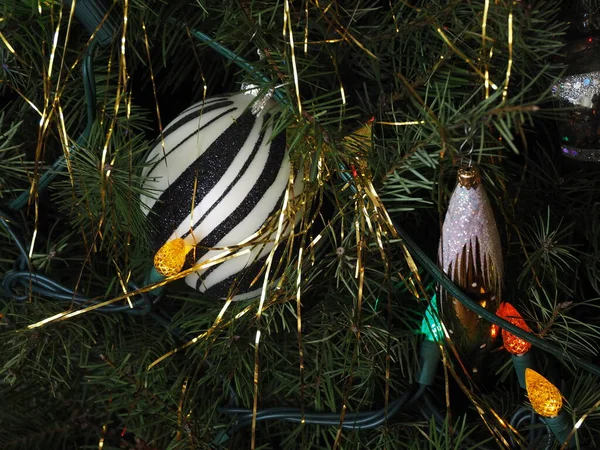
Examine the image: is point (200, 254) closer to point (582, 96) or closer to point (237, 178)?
point (237, 178)

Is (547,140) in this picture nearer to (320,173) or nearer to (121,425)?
(320,173)

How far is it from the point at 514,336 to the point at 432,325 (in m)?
0.06

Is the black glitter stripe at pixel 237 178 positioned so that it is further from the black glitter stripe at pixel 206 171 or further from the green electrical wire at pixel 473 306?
the green electrical wire at pixel 473 306

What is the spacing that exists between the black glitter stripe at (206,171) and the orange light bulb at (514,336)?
0.22 metres

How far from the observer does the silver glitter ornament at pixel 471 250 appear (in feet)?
1.55

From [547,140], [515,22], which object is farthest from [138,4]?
[547,140]

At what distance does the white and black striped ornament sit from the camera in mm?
492

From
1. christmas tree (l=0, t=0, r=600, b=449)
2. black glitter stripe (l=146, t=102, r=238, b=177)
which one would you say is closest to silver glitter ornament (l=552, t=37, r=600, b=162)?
christmas tree (l=0, t=0, r=600, b=449)

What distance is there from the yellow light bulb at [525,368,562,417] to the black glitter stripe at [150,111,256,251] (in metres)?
0.25

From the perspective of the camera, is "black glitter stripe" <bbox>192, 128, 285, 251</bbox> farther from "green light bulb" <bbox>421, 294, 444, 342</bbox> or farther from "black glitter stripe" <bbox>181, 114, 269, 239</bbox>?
"green light bulb" <bbox>421, 294, 444, 342</bbox>

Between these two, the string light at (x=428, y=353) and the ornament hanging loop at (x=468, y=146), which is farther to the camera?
the string light at (x=428, y=353)

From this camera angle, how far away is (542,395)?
47 cm

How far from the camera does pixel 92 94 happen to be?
1.73ft

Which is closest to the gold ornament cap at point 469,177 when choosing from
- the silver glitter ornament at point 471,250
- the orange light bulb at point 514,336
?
the silver glitter ornament at point 471,250
